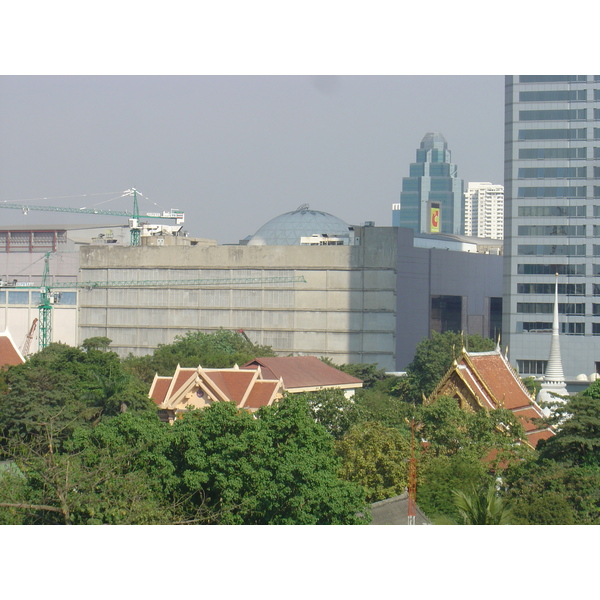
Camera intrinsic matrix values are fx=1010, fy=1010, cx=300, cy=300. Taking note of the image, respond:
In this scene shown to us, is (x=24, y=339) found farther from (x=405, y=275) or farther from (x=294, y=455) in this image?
(x=294, y=455)

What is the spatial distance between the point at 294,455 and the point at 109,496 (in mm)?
5627

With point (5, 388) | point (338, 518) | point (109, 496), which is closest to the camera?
point (109, 496)

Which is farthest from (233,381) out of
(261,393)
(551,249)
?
(551,249)

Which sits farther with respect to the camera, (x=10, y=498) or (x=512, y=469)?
(x=512, y=469)

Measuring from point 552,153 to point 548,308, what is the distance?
581 inches

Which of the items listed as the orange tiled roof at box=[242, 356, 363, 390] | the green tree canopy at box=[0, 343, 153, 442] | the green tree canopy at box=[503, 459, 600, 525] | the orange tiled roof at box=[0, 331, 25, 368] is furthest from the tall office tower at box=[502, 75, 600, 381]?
the green tree canopy at box=[503, 459, 600, 525]

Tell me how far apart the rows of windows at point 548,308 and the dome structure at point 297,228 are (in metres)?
33.8

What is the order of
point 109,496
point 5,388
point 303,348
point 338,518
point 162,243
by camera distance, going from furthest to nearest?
point 162,243 → point 303,348 → point 5,388 → point 338,518 → point 109,496

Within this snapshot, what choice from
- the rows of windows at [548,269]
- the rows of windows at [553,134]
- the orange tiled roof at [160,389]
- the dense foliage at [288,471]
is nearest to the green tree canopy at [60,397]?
the orange tiled roof at [160,389]

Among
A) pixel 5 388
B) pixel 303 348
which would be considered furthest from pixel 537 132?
pixel 5 388

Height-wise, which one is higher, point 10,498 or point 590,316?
point 590,316

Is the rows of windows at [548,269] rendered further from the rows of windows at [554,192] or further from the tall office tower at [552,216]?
the rows of windows at [554,192]

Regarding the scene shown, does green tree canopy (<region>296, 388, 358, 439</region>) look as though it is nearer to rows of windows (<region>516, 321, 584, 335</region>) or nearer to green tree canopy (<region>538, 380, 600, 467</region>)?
green tree canopy (<region>538, 380, 600, 467</region>)

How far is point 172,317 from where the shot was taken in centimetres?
12050
